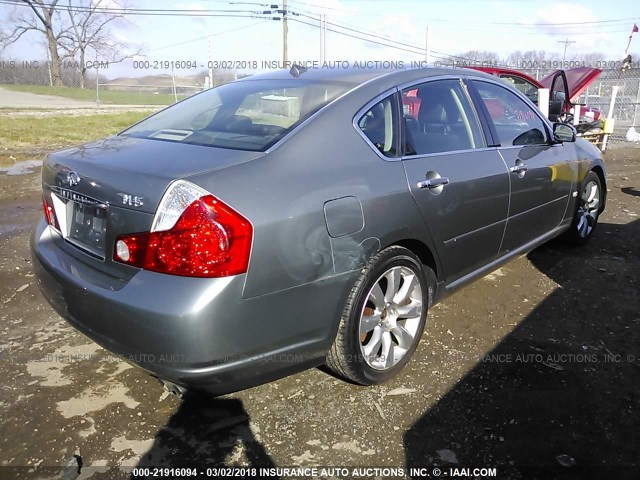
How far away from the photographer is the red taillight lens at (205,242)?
196 cm

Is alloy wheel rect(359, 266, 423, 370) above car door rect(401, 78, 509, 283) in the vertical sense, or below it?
below

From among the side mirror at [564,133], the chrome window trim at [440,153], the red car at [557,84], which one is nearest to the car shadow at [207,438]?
the chrome window trim at [440,153]

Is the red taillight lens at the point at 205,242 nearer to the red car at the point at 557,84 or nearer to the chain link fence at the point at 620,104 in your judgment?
the red car at the point at 557,84

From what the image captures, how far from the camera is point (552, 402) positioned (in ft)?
8.60

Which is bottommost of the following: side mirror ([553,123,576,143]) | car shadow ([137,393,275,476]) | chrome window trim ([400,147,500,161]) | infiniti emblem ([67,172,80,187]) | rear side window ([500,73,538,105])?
car shadow ([137,393,275,476])

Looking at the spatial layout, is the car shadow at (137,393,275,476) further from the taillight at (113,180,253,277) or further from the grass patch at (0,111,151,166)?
the grass patch at (0,111,151,166)

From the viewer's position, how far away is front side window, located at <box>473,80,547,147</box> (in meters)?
3.55

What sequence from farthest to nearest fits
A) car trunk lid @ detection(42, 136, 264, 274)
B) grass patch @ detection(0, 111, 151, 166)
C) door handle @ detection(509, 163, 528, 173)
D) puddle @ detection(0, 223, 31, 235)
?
grass patch @ detection(0, 111, 151, 166)
puddle @ detection(0, 223, 31, 235)
door handle @ detection(509, 163, 528, 173)
car trunk lid @ detection(42, 136, 264, 274)

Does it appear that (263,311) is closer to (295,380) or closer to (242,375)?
(242,375)

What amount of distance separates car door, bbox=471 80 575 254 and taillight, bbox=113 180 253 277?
7.18 feet

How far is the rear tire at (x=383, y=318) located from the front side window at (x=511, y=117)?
4.34ft

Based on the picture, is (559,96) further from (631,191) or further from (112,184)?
(112,184)

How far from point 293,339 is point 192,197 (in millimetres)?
756

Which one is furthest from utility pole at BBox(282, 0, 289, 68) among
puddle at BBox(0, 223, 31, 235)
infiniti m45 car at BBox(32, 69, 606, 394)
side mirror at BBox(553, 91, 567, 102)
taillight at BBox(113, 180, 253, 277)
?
taillight at BBox(113, 180, 253, 277)
